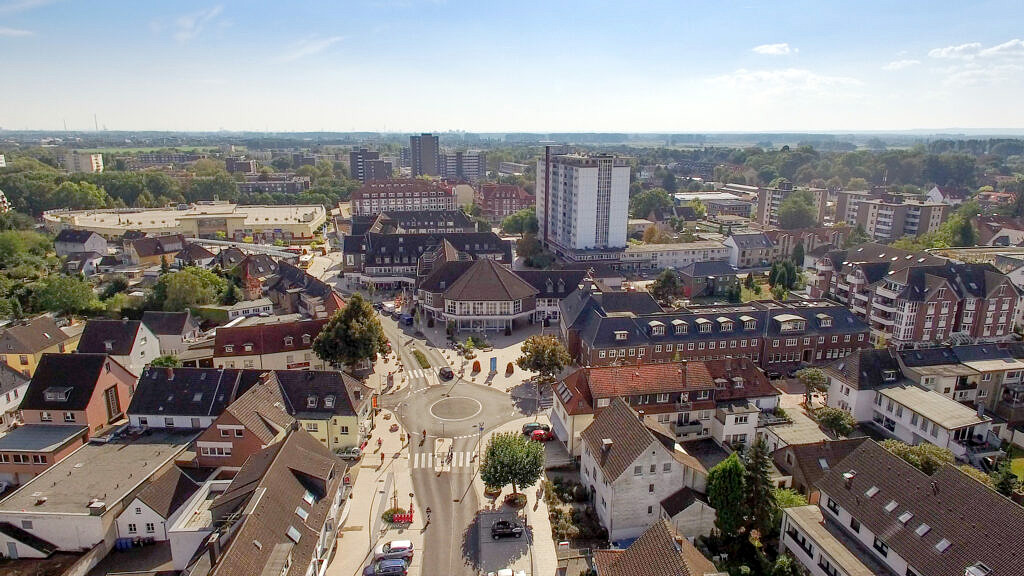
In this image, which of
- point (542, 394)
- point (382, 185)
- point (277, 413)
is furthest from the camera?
point (382, 185)

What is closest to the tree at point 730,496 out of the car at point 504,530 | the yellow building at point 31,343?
the car at point 504,530


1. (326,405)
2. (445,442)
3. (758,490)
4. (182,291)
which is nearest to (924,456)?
(758,490)

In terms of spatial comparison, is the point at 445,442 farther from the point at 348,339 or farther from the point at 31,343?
the point at 31,343

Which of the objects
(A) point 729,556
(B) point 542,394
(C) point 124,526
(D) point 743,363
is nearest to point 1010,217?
(D) point 743,363

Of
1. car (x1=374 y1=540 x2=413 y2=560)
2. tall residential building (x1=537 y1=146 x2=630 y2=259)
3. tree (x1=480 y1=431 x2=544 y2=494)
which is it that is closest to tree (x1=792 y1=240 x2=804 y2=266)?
tall residential building (x1=537 y1=146 x2=630 y2=259)

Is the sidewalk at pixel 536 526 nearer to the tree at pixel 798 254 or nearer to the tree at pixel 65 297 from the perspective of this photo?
the tree at pixel 65 297

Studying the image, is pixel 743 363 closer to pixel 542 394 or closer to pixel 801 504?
pixel 801 504
